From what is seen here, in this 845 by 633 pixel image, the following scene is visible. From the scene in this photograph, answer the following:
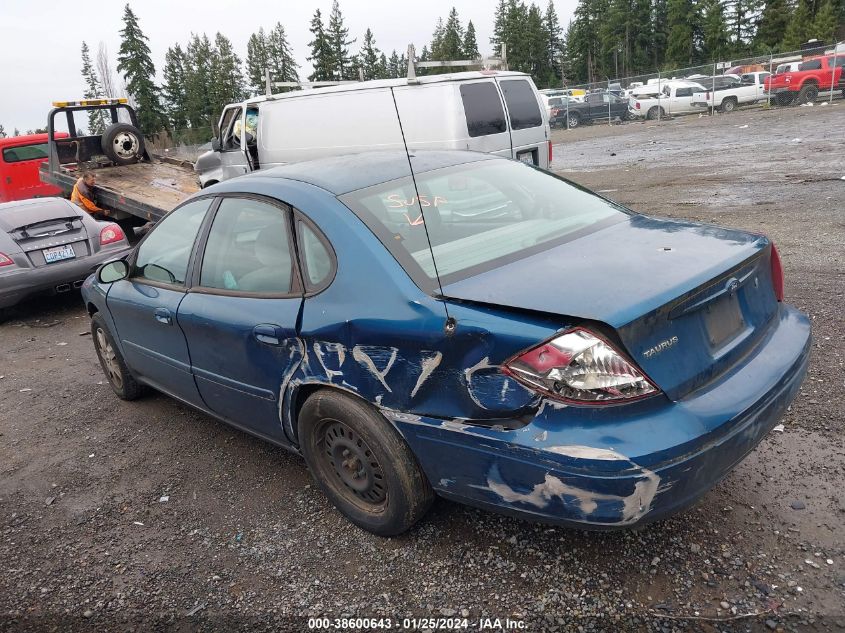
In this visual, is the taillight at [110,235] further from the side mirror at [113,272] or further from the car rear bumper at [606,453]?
the car rear bumper at [606,453]

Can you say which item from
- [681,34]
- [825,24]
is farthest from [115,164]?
[681,34]

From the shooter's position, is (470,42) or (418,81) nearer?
(418,81)

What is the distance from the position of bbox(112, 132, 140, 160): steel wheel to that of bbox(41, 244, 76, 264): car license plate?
215 inches

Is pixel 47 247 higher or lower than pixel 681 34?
lower

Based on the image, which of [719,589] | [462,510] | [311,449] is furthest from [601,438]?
[311,449]

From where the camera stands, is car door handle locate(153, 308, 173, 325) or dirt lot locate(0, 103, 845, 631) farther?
car door handle locate(153, 308, 173, 325)

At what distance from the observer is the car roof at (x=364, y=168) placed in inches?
125

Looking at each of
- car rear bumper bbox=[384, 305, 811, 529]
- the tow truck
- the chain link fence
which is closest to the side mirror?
car rear bumper bbox=[384, 305, 811, 529]

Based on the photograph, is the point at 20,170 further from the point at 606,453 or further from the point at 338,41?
the point at 338,41

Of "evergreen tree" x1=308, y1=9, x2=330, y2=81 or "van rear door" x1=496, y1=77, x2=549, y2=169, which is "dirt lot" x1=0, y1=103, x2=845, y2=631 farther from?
"evergreen tree" x1=308, y1=9, x2=330, y2=81

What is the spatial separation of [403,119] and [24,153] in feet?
31.7

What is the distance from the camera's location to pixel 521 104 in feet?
31.4

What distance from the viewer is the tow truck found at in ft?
34.6

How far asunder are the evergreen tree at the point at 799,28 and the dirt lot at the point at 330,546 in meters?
65.3
